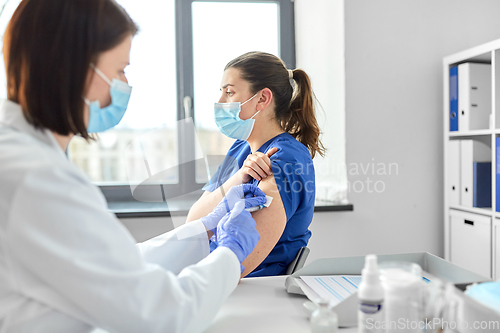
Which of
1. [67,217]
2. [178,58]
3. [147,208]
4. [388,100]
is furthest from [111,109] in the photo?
[388,100]

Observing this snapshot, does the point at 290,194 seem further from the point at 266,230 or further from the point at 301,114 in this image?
the point at 301,114

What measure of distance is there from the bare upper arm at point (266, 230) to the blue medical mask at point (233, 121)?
417 millimetres

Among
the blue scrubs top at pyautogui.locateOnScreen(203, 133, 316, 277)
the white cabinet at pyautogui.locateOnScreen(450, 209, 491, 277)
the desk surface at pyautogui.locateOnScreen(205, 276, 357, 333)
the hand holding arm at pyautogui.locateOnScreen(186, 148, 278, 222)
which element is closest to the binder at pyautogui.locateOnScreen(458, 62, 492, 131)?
the white cabinet at pyautogui.locateOnScreen(450, 209, 491, 277)

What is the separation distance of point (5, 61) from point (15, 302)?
0.42m

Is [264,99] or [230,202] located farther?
[264,99]

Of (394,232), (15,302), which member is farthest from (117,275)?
(394,232)

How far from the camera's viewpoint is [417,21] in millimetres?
2264

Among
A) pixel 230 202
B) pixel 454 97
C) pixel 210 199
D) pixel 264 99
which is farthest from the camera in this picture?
pixel 454 97

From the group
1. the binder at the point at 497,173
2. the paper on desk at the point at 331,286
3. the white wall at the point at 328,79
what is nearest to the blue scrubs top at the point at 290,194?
the paper on desk at the point at 331,286

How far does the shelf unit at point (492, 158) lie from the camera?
1.90m

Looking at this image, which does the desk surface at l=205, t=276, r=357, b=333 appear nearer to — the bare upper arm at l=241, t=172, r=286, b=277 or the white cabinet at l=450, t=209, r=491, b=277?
the bare upper arm at l=241, t=172, r=286, b=277

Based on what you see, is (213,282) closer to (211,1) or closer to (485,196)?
(485,196)

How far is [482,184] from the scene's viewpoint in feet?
6.64

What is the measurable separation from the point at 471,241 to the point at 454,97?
82 cm
